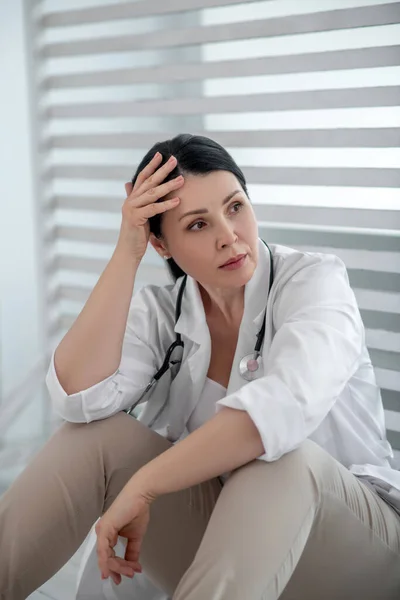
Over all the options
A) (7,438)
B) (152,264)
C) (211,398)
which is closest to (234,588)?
(211,398)

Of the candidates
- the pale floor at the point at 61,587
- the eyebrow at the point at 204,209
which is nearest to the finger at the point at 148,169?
the eyebrow at the point at 204,209

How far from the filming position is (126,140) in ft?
7.62

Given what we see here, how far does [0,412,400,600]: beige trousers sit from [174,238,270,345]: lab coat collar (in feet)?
0.80

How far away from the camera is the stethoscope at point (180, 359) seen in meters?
1.56

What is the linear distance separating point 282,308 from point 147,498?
1.54 feet

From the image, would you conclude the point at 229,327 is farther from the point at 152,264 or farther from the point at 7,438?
the point at 7,438

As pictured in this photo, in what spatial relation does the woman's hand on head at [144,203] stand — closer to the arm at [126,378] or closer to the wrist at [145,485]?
the arm at [126,378]

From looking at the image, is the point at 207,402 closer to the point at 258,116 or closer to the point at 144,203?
the point at 144,203

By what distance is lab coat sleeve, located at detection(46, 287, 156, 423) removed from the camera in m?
1.50

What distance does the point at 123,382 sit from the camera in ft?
5.24

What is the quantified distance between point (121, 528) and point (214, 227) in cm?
60

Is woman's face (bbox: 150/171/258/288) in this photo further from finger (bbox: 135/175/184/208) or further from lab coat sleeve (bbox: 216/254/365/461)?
lab coat sleeve (bbox: 216/254/365/461)

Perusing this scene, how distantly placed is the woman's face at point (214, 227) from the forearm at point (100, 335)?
0.46 feet

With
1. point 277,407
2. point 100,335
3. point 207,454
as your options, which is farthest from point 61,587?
point 277,407
